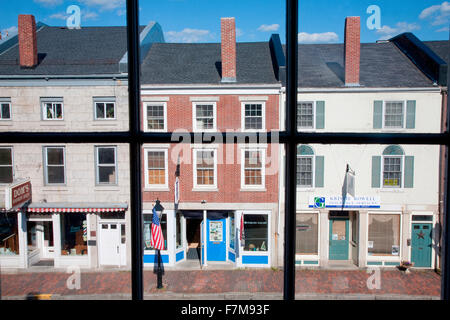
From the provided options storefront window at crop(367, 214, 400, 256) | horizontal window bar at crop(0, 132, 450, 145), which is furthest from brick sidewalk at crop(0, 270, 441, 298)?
horizontal window bar at crop(0, 132, 450, 145)

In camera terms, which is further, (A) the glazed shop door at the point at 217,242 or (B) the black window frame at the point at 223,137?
(A) the glazed shop door at the point at 217,242

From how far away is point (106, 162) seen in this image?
2.12m

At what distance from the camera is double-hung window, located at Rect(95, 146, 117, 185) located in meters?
1.74

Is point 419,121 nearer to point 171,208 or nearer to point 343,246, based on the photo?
point 343,246

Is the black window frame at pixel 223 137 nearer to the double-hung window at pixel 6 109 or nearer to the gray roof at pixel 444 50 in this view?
the gray roof at pixel 444 50

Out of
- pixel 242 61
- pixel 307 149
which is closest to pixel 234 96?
pixel 242 61

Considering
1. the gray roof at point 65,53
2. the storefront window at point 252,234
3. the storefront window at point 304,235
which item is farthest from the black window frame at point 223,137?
the storefront window at point 252,234

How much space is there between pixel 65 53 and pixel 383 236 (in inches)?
194

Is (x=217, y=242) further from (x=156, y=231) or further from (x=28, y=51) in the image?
(x=28, y=51)

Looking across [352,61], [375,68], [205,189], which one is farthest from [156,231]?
[375,68]

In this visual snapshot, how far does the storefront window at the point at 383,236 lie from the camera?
4.17 meters

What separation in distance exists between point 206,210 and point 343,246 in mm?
3057

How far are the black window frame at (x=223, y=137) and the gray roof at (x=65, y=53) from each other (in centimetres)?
190
